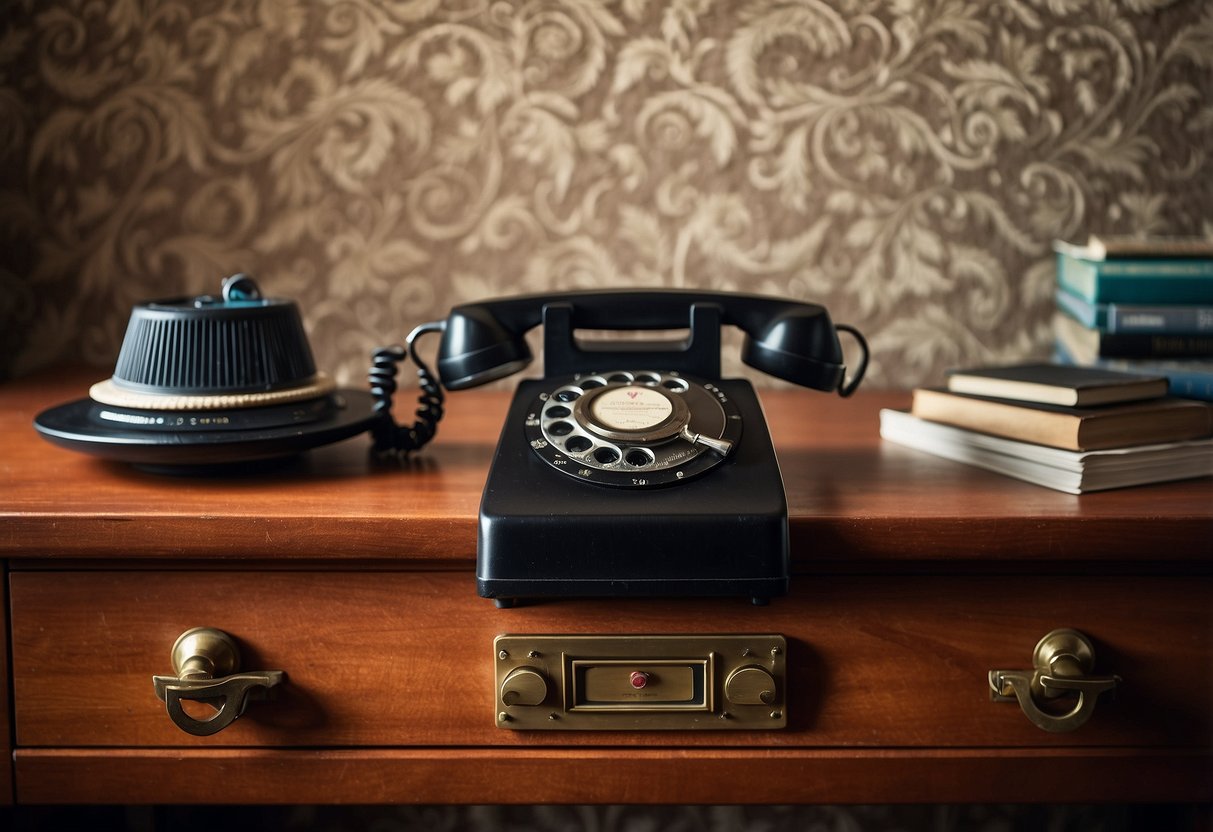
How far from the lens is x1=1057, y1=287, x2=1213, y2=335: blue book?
95 centimetres

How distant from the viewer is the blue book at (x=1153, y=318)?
37.4 inches

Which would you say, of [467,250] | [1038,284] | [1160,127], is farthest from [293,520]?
[1160,127]

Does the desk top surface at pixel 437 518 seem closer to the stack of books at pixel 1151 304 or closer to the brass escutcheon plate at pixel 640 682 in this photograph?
the brass escutcheon plate at pixel 640 682

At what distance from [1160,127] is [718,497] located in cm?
74

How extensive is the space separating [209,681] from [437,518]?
177mm

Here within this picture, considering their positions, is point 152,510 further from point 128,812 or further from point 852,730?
point 128,812

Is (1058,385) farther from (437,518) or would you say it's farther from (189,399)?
(189,399)

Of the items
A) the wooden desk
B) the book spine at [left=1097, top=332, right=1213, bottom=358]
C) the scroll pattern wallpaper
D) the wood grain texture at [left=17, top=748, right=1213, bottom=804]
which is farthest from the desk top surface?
the scroll pattern wallpaper

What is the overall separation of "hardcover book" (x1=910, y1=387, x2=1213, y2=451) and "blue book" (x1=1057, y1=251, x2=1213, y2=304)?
0.60 ft

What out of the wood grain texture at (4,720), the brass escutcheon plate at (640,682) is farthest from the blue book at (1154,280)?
the wood grain texture at (4,720)

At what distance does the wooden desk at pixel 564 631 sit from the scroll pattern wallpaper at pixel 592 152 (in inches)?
17.6

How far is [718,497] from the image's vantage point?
2.06ft

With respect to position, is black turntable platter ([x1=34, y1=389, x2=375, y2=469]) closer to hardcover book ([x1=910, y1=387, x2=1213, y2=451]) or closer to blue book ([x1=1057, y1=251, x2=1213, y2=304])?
hardcover book ([x1=910, y1=387, x2=1213, y2=451])

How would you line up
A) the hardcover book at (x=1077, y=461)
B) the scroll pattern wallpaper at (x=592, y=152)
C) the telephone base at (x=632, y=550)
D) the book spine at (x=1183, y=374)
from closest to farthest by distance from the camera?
the telephone base at (x=632, y=550) → the hardcover book at (x=1077, y=461) → the book spine at (x=1183, y=374) → the scroll pattern wallpaper at (x=592, y=152)
